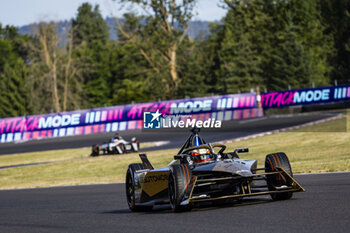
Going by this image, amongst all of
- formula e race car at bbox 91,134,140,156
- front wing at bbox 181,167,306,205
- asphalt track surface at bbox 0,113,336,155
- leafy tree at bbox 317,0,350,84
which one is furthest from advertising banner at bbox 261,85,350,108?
front wing at bbox 181,167,306,205

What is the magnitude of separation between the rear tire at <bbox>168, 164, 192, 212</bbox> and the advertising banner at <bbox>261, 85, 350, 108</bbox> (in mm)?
29258

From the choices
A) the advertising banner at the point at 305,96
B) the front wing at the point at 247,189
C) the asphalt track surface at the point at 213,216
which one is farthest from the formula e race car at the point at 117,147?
the front wing at the point at 247,189

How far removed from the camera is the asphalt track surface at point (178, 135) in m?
30.7

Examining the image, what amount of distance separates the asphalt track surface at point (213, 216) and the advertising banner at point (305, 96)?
25.2 metres

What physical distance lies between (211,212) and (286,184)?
1.17 meters

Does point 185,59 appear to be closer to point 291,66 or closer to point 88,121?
point 291,66

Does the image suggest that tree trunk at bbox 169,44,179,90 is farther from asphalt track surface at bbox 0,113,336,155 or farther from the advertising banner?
the advertising banner

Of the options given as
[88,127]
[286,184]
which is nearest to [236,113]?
[88,127]

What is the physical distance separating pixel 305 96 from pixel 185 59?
2885cm

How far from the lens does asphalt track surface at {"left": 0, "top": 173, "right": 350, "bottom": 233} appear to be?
21.0 ft

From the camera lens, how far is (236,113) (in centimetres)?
3800

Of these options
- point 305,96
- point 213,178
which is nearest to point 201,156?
point 213,178

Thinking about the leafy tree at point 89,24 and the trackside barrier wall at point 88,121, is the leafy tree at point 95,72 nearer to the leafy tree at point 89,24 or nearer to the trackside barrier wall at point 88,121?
the leafy tree at point 89,24

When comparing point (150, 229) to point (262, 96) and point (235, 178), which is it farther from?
A: point (262, 96)
